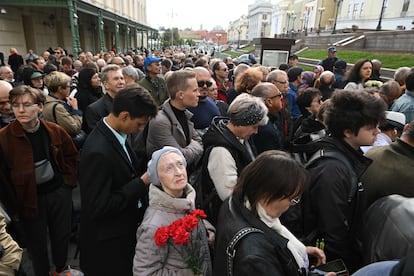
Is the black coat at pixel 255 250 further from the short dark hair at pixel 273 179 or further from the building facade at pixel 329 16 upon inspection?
the building facade at pixel 329 16

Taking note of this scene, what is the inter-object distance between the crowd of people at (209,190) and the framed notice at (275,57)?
27.1ft

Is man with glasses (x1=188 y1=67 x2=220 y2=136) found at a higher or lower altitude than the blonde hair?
lower

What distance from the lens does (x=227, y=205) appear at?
5.59ft

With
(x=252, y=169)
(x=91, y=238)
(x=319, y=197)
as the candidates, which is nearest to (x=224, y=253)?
(x=252, y=169)

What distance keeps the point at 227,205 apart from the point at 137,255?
0.73 metres

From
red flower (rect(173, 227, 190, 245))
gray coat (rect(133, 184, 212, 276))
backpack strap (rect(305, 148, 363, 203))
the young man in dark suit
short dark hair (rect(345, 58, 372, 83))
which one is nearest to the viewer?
red flower (rect(173, 227, 190, 245))

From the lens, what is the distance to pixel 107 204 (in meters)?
2.12

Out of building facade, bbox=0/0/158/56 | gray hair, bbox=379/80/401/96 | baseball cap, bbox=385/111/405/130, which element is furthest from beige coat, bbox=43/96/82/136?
building facade, bbox=0/0/158/56

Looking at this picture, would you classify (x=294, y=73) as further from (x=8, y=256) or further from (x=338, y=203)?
(x=8, y=256)

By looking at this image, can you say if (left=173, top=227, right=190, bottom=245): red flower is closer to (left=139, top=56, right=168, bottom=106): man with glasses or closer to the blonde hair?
the blonde hair

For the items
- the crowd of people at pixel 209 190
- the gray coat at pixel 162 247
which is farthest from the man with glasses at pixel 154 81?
the gray coat at pixel 162 247

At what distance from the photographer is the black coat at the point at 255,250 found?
1302 mm

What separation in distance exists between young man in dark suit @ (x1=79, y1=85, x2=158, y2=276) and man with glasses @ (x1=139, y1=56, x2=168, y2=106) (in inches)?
129

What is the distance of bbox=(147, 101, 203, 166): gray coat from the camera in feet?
9.53
